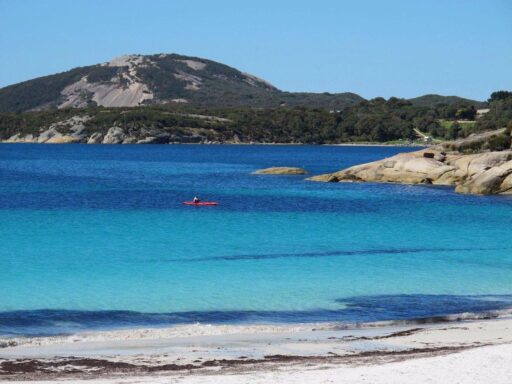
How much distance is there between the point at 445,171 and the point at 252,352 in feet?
200

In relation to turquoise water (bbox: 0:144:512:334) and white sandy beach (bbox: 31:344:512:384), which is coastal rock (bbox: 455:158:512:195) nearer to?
turquoise water (bbox: 0:144:512:334)

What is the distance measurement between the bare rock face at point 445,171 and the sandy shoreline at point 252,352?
4622 centimetres

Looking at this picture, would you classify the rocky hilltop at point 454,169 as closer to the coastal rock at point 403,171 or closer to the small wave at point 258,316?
the coastal rock at point 403,171

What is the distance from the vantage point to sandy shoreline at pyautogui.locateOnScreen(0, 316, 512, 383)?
16.8 meters

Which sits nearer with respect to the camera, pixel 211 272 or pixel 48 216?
pixel 211 272

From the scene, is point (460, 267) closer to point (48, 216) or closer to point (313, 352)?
point (313, 352)

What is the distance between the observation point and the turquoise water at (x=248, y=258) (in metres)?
25.9

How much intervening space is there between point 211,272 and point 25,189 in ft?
157

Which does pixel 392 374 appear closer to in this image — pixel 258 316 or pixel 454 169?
pixel 258 316

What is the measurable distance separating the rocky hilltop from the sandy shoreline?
4645 cm

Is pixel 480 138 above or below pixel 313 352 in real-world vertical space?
above

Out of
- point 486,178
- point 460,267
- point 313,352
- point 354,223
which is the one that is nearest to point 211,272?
point 460,267

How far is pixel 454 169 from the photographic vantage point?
7781 centimetres

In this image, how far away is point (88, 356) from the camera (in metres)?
19.0
